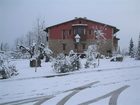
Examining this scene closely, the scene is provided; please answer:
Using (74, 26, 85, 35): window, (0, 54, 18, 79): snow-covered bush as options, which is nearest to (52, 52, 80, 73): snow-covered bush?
(0, 54, 18, 79): snow-covered bush

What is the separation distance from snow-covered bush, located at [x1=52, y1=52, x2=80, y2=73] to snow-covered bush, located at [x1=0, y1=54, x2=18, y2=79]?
2.80 meters

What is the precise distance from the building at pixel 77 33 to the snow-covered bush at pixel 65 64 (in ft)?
51.9

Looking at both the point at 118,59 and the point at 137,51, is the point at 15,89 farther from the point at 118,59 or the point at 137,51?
the point at 137,51

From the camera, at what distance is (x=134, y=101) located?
27.8 feet

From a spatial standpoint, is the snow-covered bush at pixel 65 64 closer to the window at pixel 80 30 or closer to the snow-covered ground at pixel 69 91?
the snow-covered ground at pixel 69 91

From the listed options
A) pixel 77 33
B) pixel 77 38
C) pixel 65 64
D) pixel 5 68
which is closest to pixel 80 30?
pixel 77 33

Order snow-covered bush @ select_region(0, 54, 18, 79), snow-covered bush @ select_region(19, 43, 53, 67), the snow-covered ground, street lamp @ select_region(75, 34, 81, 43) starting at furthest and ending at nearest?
street lamp @ select_region(75, 34, 81, 43)
snow-covered bush @ select_region(19, 43, 53, 67)
snow-covered bush @ select_region(0, 54, 18, 79)
the snow-covered ground

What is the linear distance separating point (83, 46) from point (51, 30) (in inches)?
210

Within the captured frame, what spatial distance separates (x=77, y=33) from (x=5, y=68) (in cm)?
2465

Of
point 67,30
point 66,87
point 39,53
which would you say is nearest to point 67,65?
point 39,53

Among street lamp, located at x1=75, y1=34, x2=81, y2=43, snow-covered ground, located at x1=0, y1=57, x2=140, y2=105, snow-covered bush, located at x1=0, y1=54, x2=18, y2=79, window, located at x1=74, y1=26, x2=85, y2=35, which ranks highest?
window, located at x1=74, y1=26, x2=85, y2=35

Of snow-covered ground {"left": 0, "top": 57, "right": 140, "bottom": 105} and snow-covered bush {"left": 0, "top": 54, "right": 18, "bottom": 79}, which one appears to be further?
snow-covered bush {"left": 0, "top": 54, "right": 18, "bottom": 79}

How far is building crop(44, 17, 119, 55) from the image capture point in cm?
3478

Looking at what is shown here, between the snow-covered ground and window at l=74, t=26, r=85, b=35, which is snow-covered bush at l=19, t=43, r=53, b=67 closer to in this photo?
the snow-covered ground
